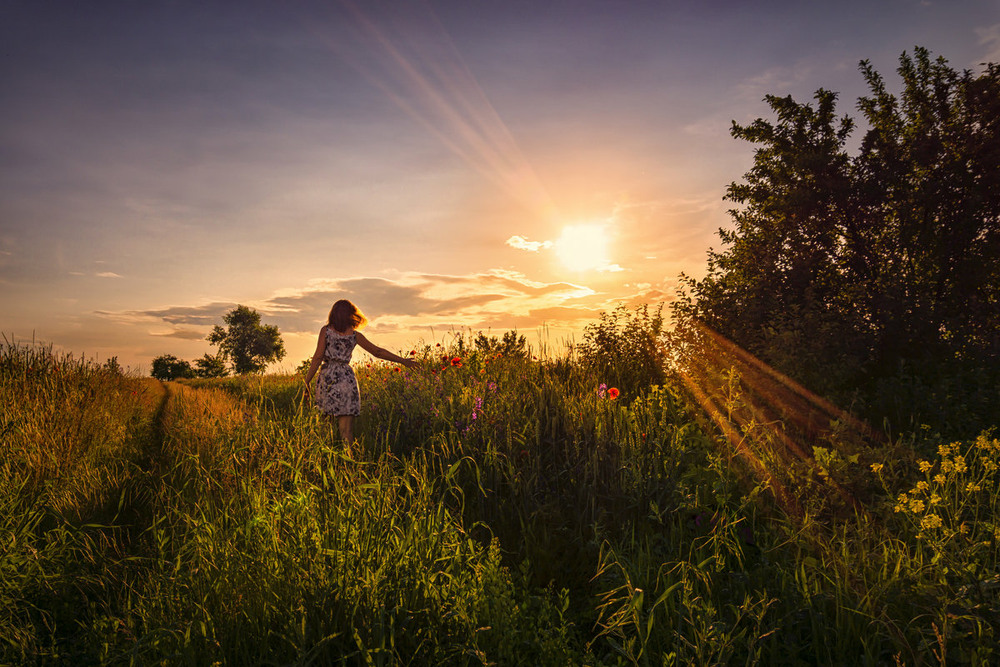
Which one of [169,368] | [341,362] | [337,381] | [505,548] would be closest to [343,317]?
[341,362]

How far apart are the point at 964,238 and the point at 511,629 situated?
962 centimetres

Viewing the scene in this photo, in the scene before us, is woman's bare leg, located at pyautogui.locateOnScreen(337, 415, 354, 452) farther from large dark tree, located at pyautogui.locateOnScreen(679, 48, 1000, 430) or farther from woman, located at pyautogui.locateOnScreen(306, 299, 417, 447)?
large dark tree, located at pyautogui.locateOnScreen(679, 48, 1000, 430)

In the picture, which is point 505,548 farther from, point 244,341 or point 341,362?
point 244,341

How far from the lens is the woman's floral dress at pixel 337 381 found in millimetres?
7375

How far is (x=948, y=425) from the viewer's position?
698cm

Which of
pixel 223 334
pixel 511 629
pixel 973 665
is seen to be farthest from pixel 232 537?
pixel 223 334

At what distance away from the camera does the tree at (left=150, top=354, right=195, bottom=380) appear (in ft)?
170

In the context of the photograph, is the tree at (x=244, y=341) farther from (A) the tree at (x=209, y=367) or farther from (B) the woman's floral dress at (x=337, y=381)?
(B) the woman's floral dress at (x=337, y=381)

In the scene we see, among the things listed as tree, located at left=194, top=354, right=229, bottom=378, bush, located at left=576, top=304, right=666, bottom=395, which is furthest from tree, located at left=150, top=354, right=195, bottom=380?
bush, located at left=576, top=304, right=666, bottom=395

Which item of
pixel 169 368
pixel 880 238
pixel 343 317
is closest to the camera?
pixel 343 317

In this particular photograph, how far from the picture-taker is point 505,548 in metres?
4.04

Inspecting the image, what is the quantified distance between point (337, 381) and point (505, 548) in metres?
4.07

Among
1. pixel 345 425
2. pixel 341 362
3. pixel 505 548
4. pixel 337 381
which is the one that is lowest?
pixel 505 548

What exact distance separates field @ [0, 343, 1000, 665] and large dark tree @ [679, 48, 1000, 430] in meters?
1.84
